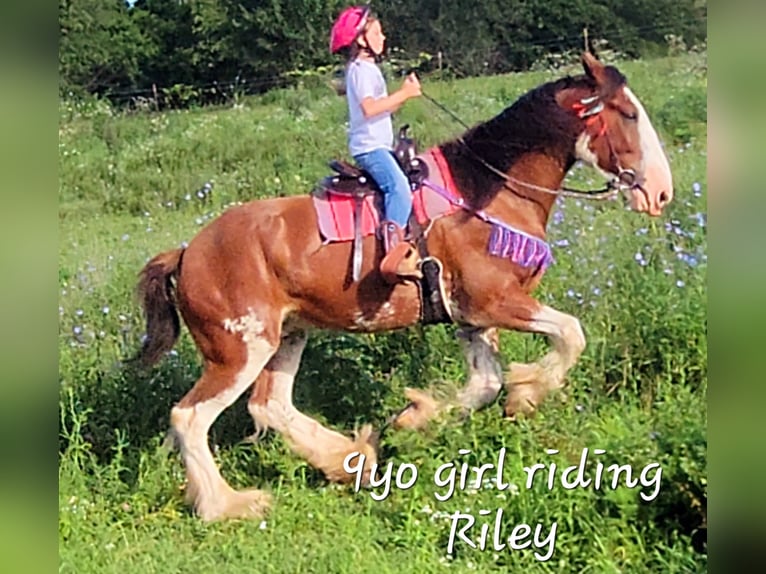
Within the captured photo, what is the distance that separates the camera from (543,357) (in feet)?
13.0

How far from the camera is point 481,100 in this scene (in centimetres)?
392

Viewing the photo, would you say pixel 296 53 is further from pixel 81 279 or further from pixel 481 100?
pixel 81 279

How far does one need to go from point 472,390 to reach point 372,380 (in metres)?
0.27

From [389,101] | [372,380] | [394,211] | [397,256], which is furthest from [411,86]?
[372,380]

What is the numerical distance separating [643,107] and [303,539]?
4.75ft

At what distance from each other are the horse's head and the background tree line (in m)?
0.10

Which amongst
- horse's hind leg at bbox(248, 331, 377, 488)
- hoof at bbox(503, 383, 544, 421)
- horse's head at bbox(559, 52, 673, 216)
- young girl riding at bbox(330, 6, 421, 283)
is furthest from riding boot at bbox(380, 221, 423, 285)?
horse's head at bbox(559, 52, 673, 216)

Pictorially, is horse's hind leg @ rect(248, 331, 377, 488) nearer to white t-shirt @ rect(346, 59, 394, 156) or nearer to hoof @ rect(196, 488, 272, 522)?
hoof @ rect(196, 488, 272, 522)

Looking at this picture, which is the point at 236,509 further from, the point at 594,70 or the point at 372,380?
the point at 594,70

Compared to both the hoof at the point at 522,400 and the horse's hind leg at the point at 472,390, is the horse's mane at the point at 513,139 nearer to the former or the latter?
the horse's hind leg at the point at 472,390

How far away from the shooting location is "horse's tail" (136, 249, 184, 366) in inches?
155

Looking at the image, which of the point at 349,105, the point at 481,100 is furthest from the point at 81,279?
the point at 481,100

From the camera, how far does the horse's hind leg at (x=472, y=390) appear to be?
156 inches
